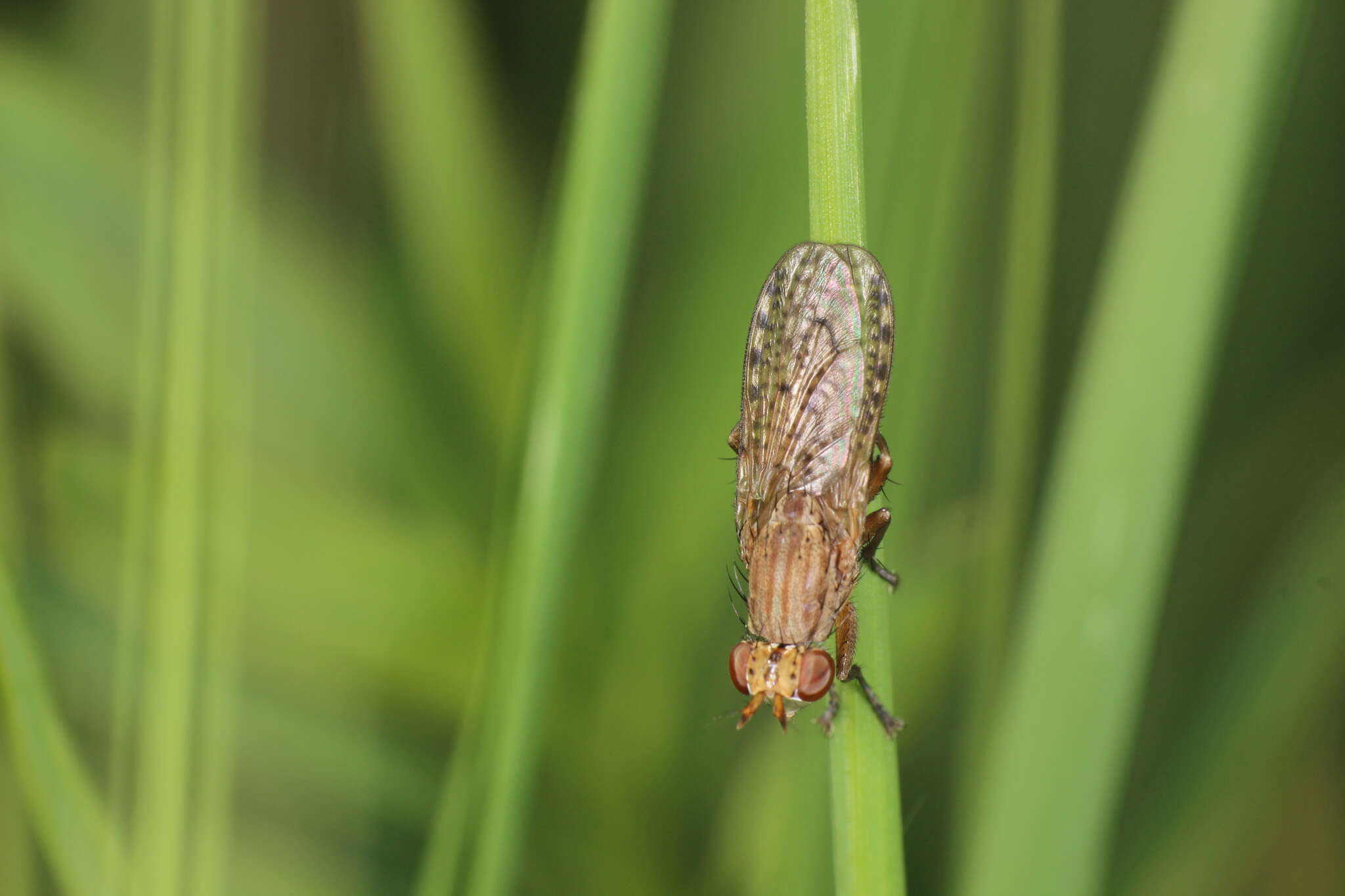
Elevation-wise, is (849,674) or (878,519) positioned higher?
(878,519)

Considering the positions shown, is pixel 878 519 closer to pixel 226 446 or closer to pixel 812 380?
pixel 812 380

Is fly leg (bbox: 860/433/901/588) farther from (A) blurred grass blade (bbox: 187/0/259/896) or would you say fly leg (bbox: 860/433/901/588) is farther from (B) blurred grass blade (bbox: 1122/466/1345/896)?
(A) blurred grass blade (bbox: 187/0/259/896)

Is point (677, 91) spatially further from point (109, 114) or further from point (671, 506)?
point (109, 114)

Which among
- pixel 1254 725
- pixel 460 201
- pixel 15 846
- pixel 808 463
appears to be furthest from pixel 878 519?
pixel 15 846

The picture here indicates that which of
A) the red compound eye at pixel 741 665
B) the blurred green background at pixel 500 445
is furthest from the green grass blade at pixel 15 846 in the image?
the red compound eye at pixel 741 665

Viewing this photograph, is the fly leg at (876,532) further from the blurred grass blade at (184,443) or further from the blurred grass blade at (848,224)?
the blurred grass blade at (184,443)

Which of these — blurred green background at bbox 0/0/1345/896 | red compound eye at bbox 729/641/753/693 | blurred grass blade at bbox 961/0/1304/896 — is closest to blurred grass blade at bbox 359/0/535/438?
blurred green background at bbox 0/0/1345/896
